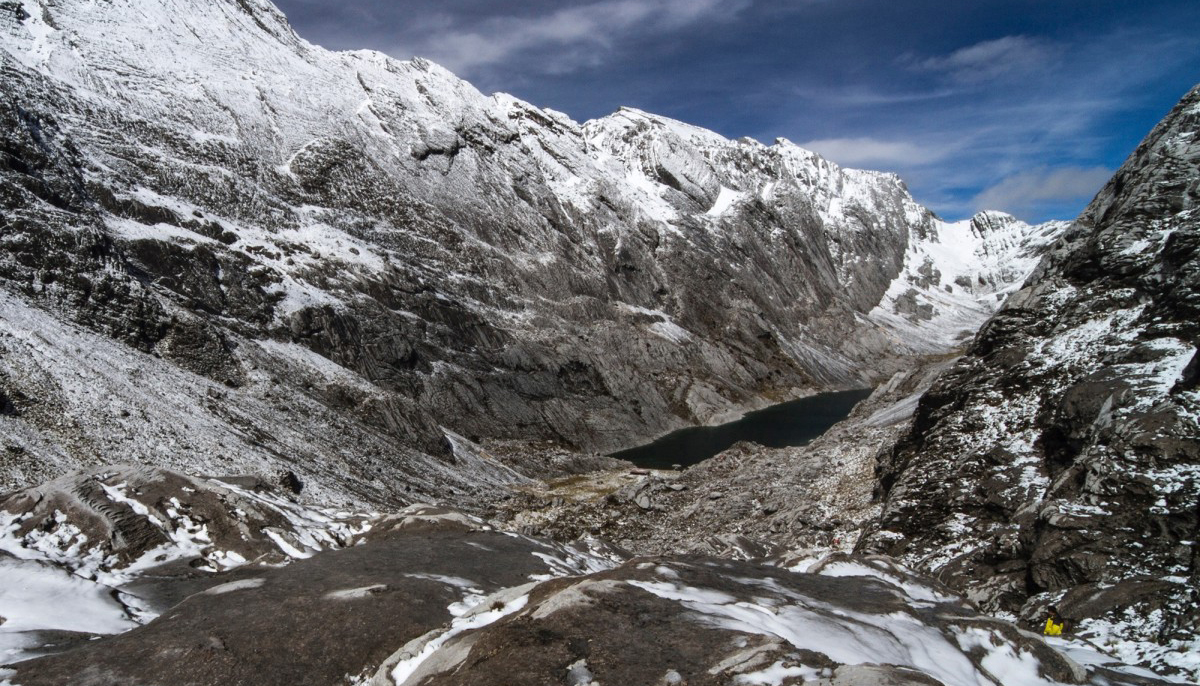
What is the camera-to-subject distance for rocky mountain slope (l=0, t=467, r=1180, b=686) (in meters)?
10.2

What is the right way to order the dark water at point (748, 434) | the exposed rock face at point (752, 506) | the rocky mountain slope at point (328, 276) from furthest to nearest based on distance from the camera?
the dark water at point (748, 434)
the rocky mountain slope at point (328, 276)
the exposed rock face at point (752, 506)

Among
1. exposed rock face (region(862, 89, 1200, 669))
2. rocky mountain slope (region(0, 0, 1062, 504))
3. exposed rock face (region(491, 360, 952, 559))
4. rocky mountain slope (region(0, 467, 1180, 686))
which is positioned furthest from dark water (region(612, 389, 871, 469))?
rocky mountain slope (region(0, 467, 1180, 686))

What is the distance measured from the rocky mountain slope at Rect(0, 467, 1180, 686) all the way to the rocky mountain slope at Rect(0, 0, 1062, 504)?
22222mm

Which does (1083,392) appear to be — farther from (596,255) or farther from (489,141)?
(489,141)

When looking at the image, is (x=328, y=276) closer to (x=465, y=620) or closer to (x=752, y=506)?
(x=752, y=506)

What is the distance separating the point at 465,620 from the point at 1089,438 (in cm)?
1758

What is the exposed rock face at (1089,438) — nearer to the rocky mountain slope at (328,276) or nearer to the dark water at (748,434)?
the rocky mountain slope at (328,276)

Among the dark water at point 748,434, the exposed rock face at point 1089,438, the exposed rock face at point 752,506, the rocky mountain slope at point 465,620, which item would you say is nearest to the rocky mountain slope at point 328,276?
the dark water at point 748,434

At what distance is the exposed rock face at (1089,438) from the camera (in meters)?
16.0

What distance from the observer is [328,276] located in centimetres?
9500

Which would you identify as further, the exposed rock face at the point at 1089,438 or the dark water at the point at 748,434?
the dark water at the point at 748,434

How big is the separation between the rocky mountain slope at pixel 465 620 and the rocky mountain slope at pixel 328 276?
72.9 ft

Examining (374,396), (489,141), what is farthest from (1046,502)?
(489,141)

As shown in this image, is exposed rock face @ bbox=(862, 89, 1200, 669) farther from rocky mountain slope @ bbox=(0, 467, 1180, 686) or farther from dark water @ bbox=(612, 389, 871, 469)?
dark water @ bbox=(612, 389, 871, 469)
